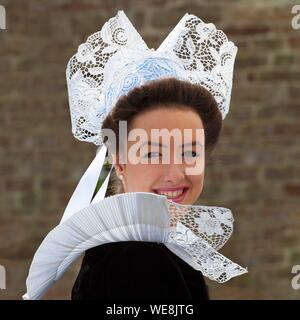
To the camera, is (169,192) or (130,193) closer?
(130,193)

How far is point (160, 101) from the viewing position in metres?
1.25

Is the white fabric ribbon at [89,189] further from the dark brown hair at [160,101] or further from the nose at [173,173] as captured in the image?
the nose at [173,173]

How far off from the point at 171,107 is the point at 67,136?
265cm

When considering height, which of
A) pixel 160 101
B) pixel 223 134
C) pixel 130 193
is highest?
pixel 223 134

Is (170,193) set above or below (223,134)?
below

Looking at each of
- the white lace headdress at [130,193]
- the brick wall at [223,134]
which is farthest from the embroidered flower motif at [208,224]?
the brick wall at [223,134]

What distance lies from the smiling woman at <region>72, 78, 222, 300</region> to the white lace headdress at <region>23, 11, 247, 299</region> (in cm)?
2

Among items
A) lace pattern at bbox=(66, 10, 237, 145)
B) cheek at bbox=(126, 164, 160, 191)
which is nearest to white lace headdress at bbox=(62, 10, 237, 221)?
lace pattern at bbox=(66, 10, 237, 145)

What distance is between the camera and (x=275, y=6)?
12.6 feet

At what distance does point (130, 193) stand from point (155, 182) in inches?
5.5

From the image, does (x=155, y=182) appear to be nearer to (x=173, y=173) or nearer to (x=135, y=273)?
(x=173, y=173)

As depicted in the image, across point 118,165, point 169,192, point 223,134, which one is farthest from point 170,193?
point 223,134

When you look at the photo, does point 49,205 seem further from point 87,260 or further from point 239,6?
point 87,260

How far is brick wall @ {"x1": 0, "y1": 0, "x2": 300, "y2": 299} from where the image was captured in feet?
12.4
